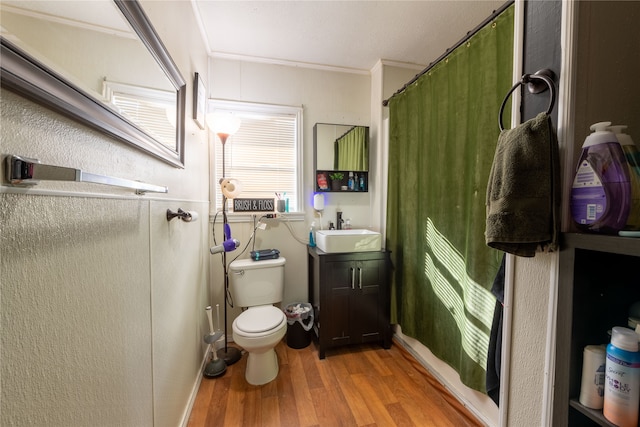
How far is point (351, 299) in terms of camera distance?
189 cm

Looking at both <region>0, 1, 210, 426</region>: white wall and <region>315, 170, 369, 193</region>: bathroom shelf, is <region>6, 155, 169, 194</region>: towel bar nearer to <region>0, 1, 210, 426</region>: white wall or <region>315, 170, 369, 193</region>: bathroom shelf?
<region>0, 1, 210, 426</region>: white wall

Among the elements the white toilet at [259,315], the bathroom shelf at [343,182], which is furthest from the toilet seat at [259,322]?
the bathroom shelf at [343,182]

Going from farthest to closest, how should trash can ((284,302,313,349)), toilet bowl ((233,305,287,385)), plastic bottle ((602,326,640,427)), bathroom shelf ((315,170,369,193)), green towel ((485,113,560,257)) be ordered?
bathroom shelf ((315,170,369,193)) → trash can ((284,302,313,349)) → toilet bowl ((233,305,287,385)) → green towel ((485,113,560,257)) → plastic bottle ((602,326,640,427))

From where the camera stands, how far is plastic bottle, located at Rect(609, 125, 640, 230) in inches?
21.6

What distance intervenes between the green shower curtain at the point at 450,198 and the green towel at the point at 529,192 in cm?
53

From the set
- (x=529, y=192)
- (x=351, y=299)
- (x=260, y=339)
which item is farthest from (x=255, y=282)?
(x=529, y=192)

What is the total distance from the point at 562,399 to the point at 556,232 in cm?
42

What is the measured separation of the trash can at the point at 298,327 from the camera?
77.9 inches

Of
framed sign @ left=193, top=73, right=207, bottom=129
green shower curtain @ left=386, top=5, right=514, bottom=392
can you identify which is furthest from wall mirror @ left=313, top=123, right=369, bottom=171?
framed sign @ left=193, top=73, right=207, bottom=129

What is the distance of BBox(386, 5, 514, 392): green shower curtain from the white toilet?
952mm

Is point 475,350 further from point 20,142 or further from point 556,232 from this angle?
point 20,142

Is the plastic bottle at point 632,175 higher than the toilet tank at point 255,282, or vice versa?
the plastic bottle at point 632,175

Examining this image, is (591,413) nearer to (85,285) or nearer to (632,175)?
(632,175)

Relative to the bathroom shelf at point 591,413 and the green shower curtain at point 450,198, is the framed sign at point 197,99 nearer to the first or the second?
the green shower curtain at point 450,198
